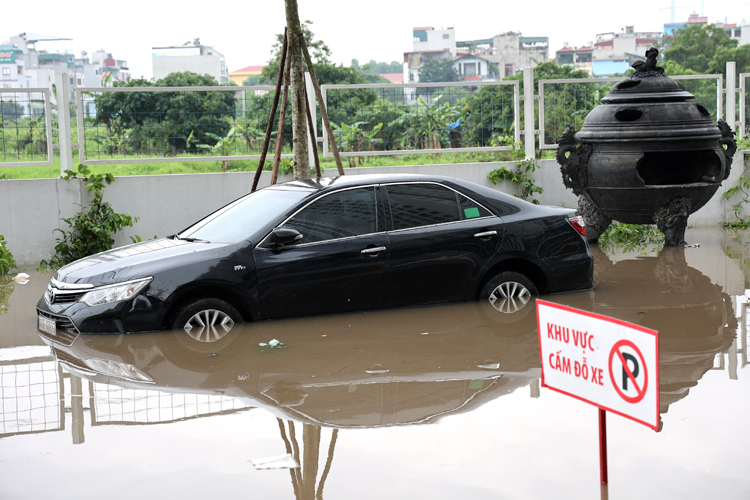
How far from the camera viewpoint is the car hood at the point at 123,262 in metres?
6.81

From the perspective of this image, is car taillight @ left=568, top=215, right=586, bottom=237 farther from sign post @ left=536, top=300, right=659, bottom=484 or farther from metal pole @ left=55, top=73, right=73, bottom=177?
metal pole @ left=55, top=73, right=73, bottom=177

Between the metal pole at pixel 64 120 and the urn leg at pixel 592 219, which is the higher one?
the metal pole at pixel 64 120

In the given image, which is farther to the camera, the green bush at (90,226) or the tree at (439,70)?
the tree at (439,70)

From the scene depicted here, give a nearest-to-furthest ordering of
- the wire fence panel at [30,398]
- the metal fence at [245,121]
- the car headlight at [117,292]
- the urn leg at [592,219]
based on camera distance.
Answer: the wire fence panel at [30,398]
the car headlight at [117,292]
the urn leg at [592,219]
the metal fence at [245,121]

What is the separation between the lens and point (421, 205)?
25.2 feet

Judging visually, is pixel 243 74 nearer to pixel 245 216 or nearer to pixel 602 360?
pixel 245 216

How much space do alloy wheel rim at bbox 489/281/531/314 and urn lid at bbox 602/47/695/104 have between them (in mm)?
4104

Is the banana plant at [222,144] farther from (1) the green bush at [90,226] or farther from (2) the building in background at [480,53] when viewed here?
(2) the building in background at [480,53]

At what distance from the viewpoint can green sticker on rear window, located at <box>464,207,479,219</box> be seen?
25.5 ft

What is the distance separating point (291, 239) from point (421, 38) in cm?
15546

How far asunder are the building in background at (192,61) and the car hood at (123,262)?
84959 mm

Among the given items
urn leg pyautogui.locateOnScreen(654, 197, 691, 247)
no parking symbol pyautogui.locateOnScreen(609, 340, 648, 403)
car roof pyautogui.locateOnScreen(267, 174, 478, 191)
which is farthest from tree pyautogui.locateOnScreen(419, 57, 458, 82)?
no parking symbol pyautogui.locateOnScreen(609, 340, 648, 403)

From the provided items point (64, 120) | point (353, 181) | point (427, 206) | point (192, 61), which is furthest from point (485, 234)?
point (192, 61)

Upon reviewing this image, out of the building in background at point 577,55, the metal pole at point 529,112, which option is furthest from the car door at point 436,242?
the building in background at point 577,55
